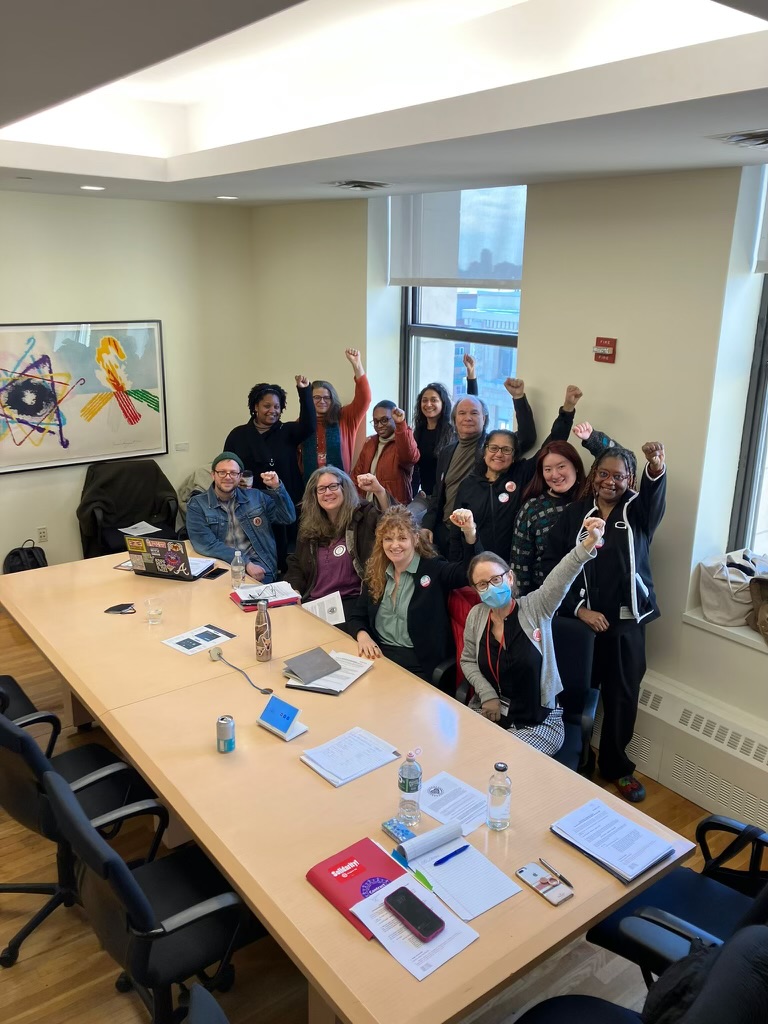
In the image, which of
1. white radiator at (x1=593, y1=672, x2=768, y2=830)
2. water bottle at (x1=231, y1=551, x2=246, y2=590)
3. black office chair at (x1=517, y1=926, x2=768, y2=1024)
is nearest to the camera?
black office chair at (x1=517, y1=926, x2=768, y2=1024)

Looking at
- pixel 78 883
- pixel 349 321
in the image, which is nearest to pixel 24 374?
pixel 349 321

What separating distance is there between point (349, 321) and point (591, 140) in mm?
3265

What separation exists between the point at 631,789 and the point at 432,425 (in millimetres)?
2307

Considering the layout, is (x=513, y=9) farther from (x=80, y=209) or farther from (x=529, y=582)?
(x=80, y=209)

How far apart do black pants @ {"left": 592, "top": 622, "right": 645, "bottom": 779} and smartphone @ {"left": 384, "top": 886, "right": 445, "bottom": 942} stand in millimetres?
1945

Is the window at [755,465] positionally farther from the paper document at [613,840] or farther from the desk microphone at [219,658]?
the desk microphone at [219,658]

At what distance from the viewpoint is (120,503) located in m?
6.20

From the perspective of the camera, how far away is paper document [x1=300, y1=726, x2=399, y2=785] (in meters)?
2.55

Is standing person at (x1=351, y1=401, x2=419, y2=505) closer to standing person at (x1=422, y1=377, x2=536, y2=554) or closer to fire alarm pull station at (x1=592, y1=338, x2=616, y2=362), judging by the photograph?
standing person at (x1=422, y1=377, x2=536, y2=554)

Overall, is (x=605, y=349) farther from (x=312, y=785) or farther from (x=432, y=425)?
(x=312, y=785)

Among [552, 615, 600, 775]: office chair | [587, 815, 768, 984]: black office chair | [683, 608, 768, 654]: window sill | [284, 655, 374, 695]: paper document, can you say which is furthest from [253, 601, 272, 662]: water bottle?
[683, 608, 768, 654]: window sill

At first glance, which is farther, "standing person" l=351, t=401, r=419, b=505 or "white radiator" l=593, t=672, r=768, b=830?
"standing person" l=351, t=401, r=419, b=505

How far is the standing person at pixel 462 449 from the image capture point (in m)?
4.39

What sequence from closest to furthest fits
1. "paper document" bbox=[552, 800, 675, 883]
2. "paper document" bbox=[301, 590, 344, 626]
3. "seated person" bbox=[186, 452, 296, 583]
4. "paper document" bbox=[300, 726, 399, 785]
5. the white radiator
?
"paper document" bbox=[552, 800, 675, 883] → "paper document" bbox=[300, 726, 399, 785] → the white radiator → "paper document" bbox=[301, 590, 344, 626] → "seated person" bbox=[186, 452, 296, 583]
